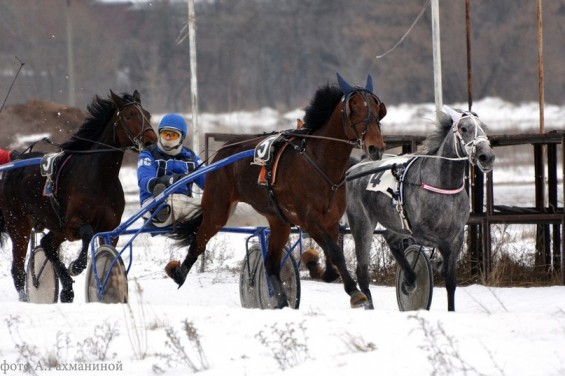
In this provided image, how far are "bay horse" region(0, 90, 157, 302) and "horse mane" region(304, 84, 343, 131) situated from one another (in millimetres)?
1663

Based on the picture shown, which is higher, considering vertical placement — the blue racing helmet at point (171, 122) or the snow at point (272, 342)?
the blue racing helmet at point (171, 122)

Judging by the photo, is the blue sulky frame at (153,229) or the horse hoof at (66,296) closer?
the blue sulky frame at (153,229)

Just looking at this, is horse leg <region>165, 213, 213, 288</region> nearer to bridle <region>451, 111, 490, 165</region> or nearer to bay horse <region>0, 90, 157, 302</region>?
Result: bay horse <region>0, 90, 157, 302</region>

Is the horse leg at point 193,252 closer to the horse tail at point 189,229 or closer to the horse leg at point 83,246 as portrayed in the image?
the horse tail at point 189,229

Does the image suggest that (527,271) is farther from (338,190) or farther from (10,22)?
(10,22)

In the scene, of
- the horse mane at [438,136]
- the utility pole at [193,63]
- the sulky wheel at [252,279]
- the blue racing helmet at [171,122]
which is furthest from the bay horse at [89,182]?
the utility pole at [193,63]

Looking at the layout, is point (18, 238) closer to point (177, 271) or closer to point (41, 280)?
point (41, 280)

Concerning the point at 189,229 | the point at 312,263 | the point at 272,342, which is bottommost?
the point at 272,342

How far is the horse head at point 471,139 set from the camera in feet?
28.1

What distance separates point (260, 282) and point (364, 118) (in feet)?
7.16

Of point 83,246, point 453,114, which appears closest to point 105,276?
→ point 83,246

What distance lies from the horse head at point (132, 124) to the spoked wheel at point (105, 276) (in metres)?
0.95

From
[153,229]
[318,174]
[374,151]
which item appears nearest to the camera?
[374,151]

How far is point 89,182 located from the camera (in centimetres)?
978
